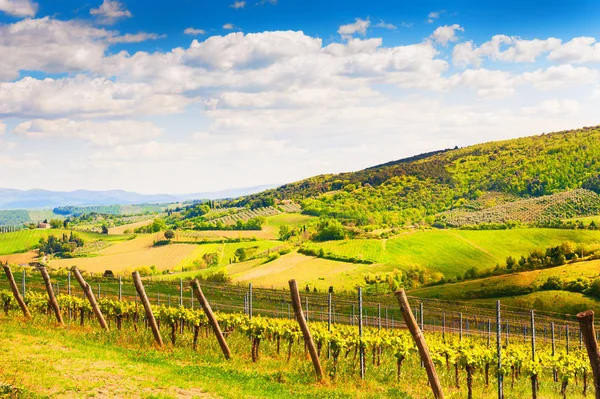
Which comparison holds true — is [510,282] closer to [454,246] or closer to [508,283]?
[508,283]

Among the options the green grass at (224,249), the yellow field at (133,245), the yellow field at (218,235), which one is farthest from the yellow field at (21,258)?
the green grass at (224,249)

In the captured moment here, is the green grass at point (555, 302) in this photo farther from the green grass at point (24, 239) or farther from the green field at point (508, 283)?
the green grass at point (24, 239)

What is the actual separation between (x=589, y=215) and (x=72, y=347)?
585 ft

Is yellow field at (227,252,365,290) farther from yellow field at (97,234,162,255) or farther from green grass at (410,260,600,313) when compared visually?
yellow field at (97,234,162,255)

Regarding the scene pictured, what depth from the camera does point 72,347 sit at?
17.9 meters

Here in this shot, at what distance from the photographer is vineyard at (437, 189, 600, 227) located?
173 meters

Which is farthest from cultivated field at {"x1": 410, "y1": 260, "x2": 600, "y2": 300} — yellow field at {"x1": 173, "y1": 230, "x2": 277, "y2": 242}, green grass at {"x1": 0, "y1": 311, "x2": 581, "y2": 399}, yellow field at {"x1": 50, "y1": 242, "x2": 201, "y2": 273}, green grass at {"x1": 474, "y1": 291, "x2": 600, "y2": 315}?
yellow field at {"x1": 173, "y1": 230, "x2": 277, "y2": 242}

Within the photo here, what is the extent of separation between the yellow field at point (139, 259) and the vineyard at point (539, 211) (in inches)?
3391

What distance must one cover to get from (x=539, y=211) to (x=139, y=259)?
123 metres

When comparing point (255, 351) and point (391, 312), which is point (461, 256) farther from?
point (255, 351)

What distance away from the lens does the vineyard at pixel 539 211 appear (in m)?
173

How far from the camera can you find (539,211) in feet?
586

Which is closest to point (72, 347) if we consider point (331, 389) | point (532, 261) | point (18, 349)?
point (18, 349)

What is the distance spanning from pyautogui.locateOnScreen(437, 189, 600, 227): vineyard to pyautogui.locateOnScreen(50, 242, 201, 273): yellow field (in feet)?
283
